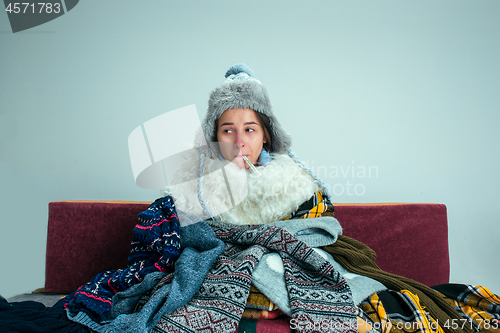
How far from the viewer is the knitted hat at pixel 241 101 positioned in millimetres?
967

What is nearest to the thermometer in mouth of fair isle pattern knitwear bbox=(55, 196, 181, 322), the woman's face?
the woman's face

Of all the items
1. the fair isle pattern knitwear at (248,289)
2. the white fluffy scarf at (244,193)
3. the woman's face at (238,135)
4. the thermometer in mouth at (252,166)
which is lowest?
the fair isle pattern knitwear at (248,289)

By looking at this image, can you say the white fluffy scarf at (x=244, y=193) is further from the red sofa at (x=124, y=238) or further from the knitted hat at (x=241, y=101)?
the red sofa at (x=124, y=238)

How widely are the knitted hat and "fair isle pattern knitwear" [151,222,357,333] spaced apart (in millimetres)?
350

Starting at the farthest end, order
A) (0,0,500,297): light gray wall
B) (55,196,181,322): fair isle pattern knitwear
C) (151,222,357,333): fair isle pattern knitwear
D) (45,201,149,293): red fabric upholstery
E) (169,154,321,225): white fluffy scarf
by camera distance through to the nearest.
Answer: (0,0,500,297): light gray wall < (45,201,149,293): red fabric upholstery < (169,154,321,225): white fluffy scarf < (55,196,181,322): fair isle pattern knitwear < (151,222,357,333): fair isle pattern knitwear

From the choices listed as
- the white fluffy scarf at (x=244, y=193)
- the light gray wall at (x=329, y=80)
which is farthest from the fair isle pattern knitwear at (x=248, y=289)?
the light gray wall at (x=329, y=80)

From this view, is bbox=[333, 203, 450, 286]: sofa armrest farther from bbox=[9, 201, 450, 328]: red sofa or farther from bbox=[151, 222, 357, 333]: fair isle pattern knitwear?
bbox=[151, 222, 357, 333]: fair isle pattern knitwear

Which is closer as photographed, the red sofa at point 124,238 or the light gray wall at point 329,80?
the red sofa at point 124,238

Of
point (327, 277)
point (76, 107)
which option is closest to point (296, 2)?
point (76, 107)

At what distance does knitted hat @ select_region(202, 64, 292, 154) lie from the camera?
967 millimetres

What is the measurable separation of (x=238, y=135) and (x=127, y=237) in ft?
2.08

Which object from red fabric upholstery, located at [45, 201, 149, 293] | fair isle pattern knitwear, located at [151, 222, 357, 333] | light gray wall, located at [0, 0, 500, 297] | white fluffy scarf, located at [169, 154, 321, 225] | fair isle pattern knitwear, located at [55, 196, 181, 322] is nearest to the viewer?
fair isle pattern knitwear, located at [151, 222, 357, 333]

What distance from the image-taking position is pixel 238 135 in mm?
956

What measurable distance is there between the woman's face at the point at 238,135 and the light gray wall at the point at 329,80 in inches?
19.9
